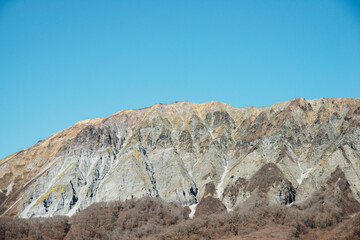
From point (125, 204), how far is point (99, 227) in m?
20.5

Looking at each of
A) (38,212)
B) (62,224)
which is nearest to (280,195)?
(62,224)

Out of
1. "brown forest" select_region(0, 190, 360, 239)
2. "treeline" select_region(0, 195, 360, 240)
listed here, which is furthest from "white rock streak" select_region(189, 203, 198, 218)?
"brown forest" select_region(0, 190, 360, 239)

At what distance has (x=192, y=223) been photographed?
145m

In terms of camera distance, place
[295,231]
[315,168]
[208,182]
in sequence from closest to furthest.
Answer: [295,231] → [315,168] → [208,182]

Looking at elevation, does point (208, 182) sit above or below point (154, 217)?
above

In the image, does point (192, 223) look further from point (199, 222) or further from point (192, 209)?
point (192, 209)

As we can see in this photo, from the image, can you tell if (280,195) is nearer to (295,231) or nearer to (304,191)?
(304,191)

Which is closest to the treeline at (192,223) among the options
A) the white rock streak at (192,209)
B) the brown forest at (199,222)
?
the brown forest at (199,222)

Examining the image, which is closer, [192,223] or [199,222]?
[192,223]

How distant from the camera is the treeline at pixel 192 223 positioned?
456 ft

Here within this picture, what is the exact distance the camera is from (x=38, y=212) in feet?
633

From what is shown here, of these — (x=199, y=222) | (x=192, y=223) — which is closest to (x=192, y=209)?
(x=199, y=222)

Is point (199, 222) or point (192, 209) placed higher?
point (192, 209)

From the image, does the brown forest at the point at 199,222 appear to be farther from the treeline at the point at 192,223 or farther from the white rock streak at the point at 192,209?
the white rock streak at the point at 192,209
